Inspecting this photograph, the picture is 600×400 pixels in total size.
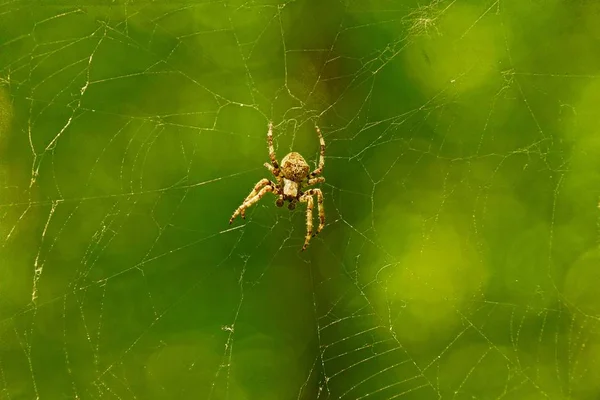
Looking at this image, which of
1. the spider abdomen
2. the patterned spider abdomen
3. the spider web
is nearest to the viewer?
the patterned spider abdomen

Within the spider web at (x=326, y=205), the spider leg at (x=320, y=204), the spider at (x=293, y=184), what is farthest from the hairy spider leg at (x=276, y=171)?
the spider web at (x=326, y=205)

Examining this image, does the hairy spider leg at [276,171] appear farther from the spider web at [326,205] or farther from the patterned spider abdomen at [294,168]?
the spider web at [326,205]

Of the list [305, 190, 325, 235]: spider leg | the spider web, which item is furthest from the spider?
the spider web

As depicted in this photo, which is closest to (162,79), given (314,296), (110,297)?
(110,297)

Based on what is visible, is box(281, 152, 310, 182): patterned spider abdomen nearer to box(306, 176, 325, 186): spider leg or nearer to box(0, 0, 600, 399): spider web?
box(306, 176, 325, 186): spider leg

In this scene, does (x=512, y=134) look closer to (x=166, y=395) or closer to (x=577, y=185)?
(x=577, y=185)

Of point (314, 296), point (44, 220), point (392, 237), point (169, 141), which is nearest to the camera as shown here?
point (44, 220)
